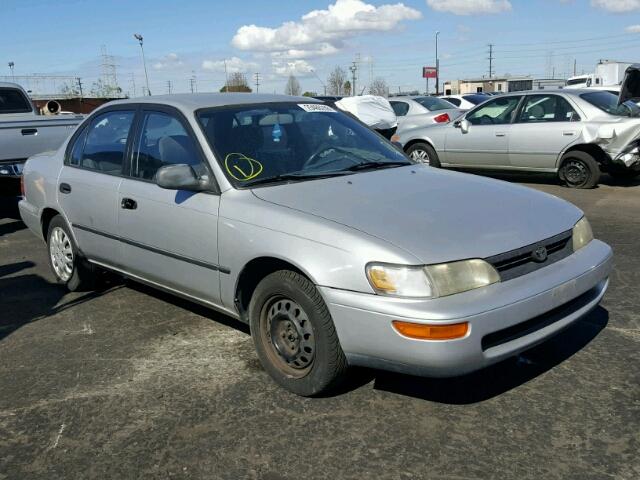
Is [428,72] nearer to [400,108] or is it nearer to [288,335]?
[400,108]

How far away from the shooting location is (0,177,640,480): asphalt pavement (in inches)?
110

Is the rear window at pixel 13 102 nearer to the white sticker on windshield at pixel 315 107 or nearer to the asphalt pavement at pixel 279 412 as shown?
the asphalt pavement at pixel 279 412

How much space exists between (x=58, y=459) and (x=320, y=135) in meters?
2.54

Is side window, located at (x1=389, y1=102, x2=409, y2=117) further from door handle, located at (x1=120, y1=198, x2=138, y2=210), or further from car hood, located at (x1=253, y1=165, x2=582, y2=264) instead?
door handle, located at (x1=120, y1=198, x2=138, y2=210)

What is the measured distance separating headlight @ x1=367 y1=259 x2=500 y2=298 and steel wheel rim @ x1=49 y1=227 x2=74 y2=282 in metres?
3.26

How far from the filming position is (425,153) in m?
11.6

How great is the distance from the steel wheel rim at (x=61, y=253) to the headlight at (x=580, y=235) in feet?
12.5

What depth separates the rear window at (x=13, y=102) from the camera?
1145 cm

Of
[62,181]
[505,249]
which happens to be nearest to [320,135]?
[505,249]

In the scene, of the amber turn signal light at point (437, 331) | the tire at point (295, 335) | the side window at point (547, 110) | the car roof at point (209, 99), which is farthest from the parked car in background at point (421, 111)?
the amber turn signal light at point (437, 331)

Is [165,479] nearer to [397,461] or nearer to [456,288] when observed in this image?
[397,461]

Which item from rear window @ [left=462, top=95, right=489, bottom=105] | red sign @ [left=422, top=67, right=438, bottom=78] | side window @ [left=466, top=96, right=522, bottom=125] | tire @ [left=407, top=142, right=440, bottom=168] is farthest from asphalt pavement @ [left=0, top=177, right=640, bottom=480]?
red sign @ [left=422, top=67, right=438, bottom=78]

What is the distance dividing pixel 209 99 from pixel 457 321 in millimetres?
2484

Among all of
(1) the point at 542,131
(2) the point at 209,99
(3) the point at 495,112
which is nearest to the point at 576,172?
(1) the point at 542,131
